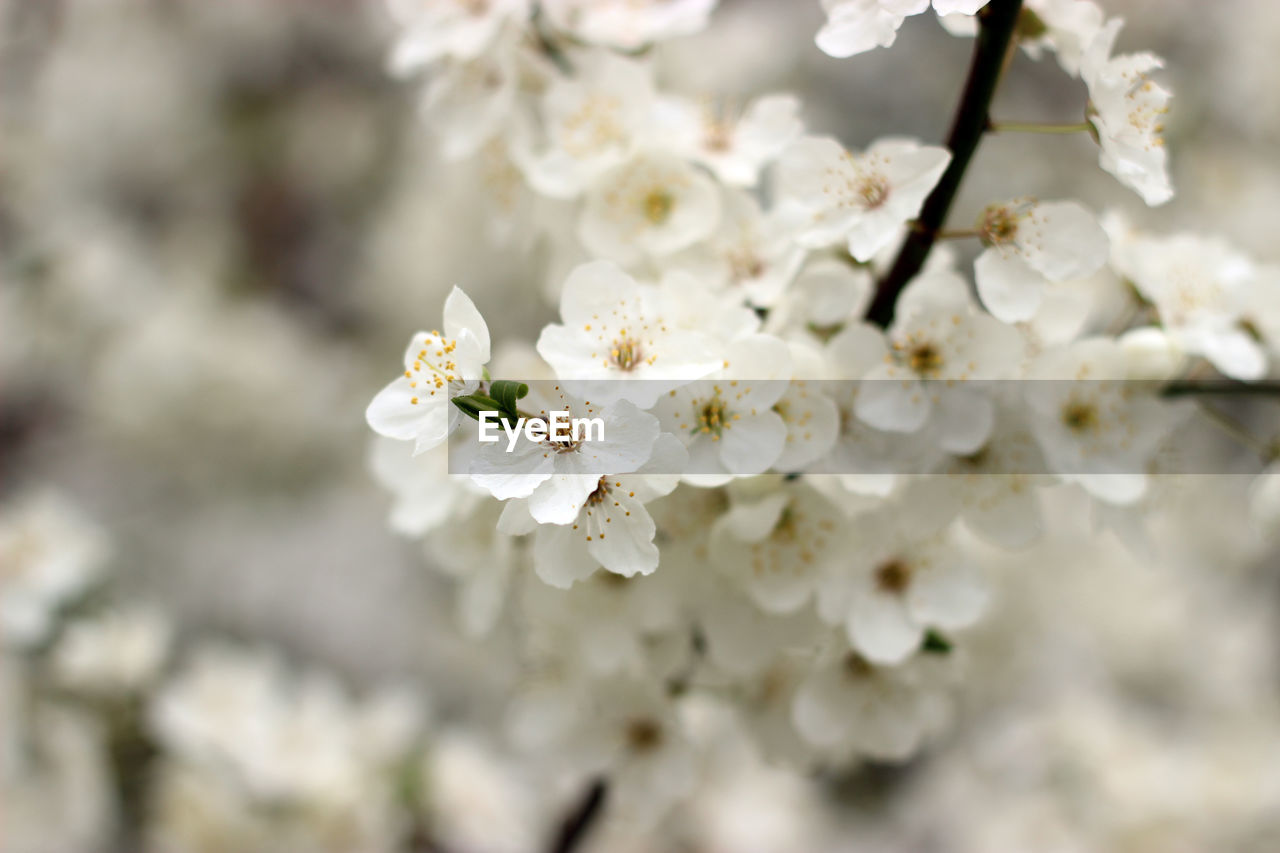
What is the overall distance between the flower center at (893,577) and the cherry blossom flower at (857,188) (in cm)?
24

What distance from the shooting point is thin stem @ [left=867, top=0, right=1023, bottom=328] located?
1.98 ft

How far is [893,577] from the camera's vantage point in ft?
2.30

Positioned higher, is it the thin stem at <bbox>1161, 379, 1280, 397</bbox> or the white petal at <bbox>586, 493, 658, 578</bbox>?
the white petal at <bbox>586, 493, 658, 578</bbox>

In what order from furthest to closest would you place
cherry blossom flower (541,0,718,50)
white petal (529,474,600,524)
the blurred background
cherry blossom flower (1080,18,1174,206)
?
the blurred background
cherry blossom flower (541,0,718,50)
cherry blossom flower (1080,18,1174,206)
white petal (529,474,600,524)

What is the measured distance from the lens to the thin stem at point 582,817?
2.97 feet

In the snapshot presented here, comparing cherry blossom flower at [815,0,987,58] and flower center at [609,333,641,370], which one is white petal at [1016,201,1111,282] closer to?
cherry blossom flower at [815,0,987,58]

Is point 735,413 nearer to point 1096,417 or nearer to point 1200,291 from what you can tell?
point 1096,417

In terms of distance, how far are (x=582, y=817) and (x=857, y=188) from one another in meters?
0.66

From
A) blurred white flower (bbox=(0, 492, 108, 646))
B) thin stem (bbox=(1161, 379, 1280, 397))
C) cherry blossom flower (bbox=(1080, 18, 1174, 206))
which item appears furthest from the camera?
blurred white flower (bbox=(0, 492, 108, 646))

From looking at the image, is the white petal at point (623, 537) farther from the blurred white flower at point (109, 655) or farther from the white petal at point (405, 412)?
the blurred white flower at point (109, 655)

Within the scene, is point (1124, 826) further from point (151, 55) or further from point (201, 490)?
point (151, 55)

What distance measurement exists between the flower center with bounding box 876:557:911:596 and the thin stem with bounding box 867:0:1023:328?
0.23 metres

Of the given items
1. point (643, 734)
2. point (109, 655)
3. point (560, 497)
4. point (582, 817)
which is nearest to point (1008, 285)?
point (560, 497)

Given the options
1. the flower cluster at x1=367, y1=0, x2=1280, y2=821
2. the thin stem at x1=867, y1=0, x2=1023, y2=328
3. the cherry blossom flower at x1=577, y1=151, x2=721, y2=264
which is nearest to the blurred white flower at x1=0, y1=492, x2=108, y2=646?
the flower cluster at x1=367, y1=0, x2=1280, y2=821
